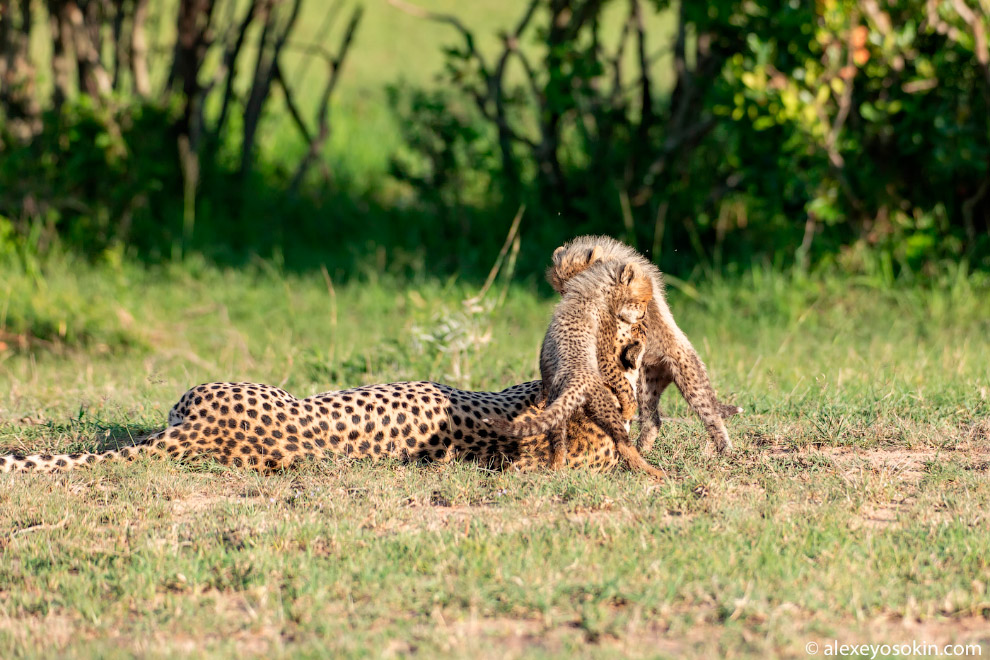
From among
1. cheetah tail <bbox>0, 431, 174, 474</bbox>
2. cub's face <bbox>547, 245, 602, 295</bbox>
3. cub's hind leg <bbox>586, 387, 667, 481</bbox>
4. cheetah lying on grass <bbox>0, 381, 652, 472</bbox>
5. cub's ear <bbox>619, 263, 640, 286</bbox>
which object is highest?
cub's ear <bbox>619, 263, 640, 286</bbox>

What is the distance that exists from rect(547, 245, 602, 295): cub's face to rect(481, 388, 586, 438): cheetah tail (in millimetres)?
747

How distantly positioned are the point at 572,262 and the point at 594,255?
0.30 feet

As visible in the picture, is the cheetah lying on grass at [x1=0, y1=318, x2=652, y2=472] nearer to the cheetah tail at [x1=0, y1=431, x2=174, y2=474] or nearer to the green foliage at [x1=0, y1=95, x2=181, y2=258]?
the cheetah tail at [x1=0, y1=431, x2=174, y2=474]

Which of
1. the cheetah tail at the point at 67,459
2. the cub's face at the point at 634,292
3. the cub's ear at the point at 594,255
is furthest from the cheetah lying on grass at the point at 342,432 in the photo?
the cub's ear at the point at 594,255

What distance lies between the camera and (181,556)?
3145 millimetres

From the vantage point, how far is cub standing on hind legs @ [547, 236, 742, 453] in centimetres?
412

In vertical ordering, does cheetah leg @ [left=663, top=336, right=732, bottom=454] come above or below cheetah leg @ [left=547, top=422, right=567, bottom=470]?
above

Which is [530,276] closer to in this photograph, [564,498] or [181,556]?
[564,498]

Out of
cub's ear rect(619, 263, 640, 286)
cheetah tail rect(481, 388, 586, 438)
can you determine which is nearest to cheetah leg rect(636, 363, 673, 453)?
cub's ear rect(619, 263, 640, 286)

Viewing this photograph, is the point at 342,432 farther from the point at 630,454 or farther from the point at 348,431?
the point at 630,454

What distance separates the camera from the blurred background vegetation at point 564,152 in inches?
276

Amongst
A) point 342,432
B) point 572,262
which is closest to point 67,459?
point 342,432

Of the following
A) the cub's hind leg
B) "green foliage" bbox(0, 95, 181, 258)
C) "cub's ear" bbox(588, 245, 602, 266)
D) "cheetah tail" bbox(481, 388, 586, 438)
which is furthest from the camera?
"green foliage" bbox(0, 95, 181, 258)

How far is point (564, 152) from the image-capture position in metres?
8.88
